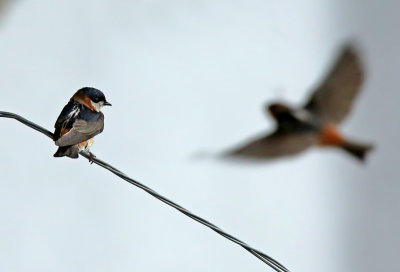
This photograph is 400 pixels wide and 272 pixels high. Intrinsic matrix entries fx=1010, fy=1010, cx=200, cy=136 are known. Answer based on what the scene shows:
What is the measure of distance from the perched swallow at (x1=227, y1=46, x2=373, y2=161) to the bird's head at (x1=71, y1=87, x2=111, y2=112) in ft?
0.80

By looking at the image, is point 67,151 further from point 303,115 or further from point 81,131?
point 303,115

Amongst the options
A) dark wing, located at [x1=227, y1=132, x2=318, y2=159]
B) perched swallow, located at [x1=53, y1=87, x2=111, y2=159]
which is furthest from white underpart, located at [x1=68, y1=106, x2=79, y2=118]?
dark wing, located at [x1=227, y1=132, x2=318, y2=159]

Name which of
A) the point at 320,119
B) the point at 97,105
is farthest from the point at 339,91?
the point at 97,105

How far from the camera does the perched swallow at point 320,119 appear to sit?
1.66m

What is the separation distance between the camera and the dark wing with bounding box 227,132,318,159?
1.67m

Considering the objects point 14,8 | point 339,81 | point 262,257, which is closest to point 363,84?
point 339,81

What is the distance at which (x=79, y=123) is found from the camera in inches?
62.4

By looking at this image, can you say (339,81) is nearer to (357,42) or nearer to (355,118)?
(357,42)

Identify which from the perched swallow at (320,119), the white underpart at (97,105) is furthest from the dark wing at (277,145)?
the white underpart at (97,105)

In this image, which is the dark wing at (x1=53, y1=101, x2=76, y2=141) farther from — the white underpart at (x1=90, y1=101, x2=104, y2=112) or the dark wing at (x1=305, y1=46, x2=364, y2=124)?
the dark wing at (x1=305, y1=46, x2=364, y2=124)

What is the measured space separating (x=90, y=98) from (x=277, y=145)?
0.33m

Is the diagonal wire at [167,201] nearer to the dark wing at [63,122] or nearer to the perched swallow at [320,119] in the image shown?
the dark wing at [63,122]

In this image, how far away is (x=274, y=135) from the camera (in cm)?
176

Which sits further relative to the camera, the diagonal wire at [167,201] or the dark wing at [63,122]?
the dark wing at [63,122]
